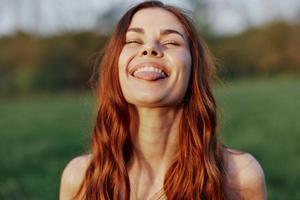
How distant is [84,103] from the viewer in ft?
17.9

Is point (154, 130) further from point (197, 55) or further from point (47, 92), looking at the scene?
point (47, 92)

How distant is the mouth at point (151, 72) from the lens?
2.77 m

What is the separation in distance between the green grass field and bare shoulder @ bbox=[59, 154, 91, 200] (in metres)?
0.67

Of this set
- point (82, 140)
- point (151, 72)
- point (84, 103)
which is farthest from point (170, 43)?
point (82, 140)

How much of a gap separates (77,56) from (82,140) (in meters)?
15.7

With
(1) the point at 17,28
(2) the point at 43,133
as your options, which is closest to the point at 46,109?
(2) the point at 43,133

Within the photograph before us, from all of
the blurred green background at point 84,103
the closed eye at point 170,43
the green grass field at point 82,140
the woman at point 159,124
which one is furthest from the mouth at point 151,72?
the green grass field at point 82,140

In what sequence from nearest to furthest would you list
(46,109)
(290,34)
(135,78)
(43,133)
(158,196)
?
1. (135,78)
2. (158,196)
3. (43,133)
4. (46,109)
5. (290,34)

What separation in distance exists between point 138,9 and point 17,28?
78.2 ft

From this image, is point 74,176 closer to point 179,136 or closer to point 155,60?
point 179,136

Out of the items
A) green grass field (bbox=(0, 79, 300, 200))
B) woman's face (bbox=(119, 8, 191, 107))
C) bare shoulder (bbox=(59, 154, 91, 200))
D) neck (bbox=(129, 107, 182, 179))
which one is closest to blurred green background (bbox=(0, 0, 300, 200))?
green grass field (bbox=(0, 79, 300, 200))

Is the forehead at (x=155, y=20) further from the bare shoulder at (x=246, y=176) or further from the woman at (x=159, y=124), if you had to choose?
the bare shoulder at (x=246, y=176)

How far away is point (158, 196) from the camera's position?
3.04 m

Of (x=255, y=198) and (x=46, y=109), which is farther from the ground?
(x=255, y=198)
